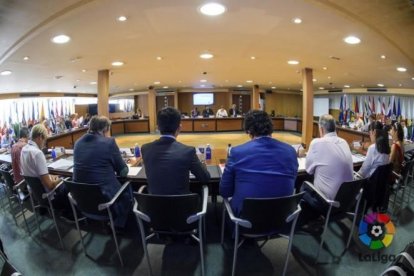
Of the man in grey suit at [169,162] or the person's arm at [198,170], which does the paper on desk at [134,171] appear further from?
the person's arm at [198,170]

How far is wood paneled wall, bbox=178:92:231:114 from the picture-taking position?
15.6 meters

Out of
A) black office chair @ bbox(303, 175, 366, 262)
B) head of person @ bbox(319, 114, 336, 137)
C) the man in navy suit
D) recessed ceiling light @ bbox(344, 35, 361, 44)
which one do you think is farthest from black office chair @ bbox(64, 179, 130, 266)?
recessed ceiling light @ bbox(344, 35, 361, 44)

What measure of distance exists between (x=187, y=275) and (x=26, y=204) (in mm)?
2493

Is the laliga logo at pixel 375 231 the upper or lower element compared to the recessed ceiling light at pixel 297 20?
lower

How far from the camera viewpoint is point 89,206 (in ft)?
6.53

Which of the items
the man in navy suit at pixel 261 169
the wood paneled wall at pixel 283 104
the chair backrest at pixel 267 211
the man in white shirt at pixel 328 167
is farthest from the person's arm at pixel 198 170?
the wood paneled wall at pixel 283 104

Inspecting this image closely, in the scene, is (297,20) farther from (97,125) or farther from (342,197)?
(97,125)

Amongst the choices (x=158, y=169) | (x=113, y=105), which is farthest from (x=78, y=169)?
(x=113, y=105)

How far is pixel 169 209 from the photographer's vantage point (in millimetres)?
1619

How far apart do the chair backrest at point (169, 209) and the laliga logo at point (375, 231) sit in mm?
1838

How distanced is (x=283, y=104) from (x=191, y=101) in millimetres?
6566

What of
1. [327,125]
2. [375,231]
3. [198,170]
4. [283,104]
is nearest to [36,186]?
[198,170]

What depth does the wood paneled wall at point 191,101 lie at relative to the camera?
1564 cm

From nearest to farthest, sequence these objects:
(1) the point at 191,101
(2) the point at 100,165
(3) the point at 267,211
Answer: (3) the point at 267,211, (2) the point at 100,165, (1) the point at 191,101
